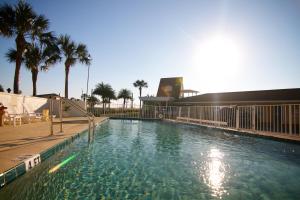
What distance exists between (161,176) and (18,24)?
16.4 m

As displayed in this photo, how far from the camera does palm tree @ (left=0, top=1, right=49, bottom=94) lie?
15328 millimetres

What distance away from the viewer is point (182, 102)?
2638 centimetres

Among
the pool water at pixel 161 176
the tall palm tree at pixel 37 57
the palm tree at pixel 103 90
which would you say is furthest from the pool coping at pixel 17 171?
the palm tree at pixel 103 90

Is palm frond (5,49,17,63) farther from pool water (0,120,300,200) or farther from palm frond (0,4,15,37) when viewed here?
pool water (0,120,300,200)

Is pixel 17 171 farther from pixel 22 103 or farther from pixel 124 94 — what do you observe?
pixel 124 94

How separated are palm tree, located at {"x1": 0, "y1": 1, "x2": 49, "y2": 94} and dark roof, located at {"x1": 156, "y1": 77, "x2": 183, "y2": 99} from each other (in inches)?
905

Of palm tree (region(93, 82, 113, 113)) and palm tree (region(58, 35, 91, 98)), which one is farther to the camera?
palm tree (region(93, 82, 113, 113))

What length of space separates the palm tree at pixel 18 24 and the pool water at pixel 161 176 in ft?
40.3

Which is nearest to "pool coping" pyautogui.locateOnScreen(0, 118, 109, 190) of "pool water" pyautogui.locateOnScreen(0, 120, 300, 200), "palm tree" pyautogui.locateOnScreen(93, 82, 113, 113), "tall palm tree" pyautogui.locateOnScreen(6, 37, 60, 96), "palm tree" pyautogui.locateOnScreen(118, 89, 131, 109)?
"pool water" pyautogui.locateOnScreen(0, 120, 300, 200)

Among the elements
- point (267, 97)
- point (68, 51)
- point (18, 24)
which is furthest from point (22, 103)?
point (267, 97)

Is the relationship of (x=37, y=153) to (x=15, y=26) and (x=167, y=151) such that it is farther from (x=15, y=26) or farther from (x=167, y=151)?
(x=15, y=26)

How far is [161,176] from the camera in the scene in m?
4.30

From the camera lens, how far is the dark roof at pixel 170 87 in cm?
3484

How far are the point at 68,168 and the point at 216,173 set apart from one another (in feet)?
10.4
